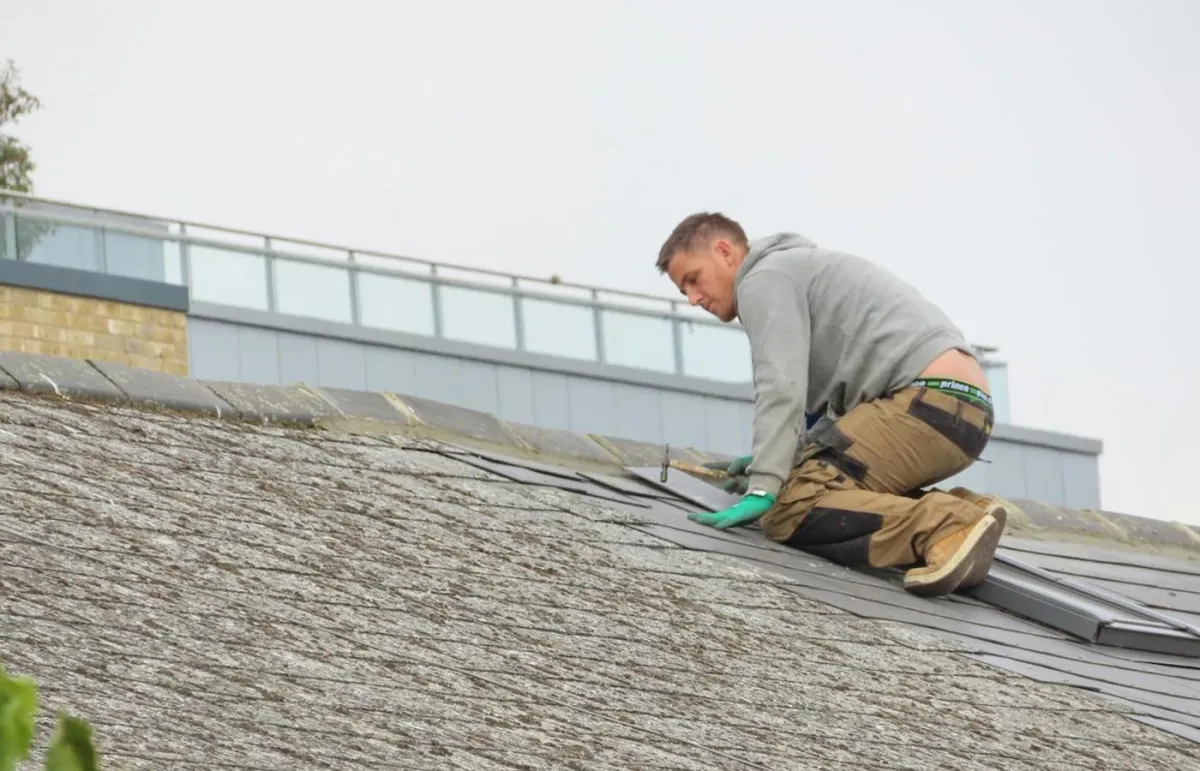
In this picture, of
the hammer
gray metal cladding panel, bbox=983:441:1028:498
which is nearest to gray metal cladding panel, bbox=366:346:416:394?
gray metal cladding panel, bbox=983:441:1028:498

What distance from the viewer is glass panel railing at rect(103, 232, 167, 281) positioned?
19609 millimetres

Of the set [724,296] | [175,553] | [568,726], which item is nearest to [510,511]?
[724,296]

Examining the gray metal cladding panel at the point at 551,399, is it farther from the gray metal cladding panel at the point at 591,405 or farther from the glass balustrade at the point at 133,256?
the glass balustrade at the point at 133,256

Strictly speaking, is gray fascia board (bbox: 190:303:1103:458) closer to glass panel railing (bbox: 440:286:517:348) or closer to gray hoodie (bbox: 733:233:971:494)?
glass panel railing (bbox: 440:286:517:348)

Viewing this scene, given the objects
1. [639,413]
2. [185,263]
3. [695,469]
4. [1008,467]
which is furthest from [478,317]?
[695,469]

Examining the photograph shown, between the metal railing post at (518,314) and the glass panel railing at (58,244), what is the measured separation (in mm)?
4136

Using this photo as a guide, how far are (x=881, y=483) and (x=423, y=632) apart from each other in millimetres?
1983

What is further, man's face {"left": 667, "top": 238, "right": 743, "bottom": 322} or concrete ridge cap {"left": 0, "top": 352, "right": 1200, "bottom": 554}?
man's face {"left": 667, "top": 238, "right": 743, "bottom": 322}

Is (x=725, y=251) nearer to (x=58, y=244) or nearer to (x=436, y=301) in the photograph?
(x=58, y=244)

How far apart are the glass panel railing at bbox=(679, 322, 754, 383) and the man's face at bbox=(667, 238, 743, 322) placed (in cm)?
1624

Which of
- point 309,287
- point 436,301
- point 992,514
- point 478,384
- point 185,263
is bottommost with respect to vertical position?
point 992,514

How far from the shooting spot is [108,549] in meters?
3.84

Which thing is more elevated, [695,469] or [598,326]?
[598,326]

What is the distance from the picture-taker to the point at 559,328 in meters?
22.4
